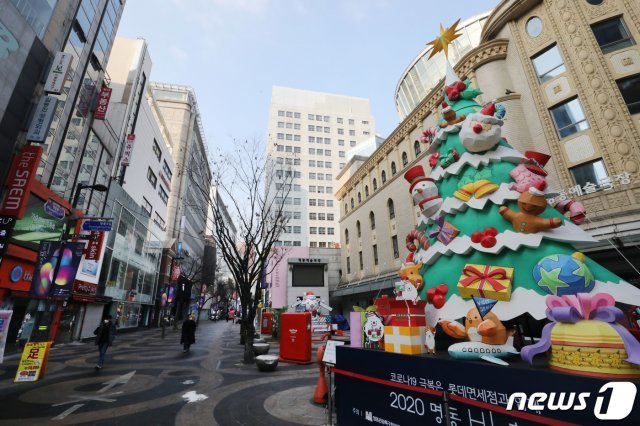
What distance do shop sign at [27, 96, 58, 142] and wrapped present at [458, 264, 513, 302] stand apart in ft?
59.7

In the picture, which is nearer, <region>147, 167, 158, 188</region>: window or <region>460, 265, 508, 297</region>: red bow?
<region>460, 265, 508, 297</region>: red bow

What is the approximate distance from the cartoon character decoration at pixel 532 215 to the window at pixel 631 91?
12936mm

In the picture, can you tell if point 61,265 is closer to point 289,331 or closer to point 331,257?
point 289,331

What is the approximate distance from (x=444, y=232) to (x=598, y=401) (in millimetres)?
3726

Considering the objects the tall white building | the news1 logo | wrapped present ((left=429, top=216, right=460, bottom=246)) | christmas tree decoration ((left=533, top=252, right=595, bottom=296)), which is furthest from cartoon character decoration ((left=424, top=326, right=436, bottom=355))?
the tall white building

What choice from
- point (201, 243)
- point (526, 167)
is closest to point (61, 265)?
point (526, 167)

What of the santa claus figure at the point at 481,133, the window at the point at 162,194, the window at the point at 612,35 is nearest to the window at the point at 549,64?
the window at the point at 612,35

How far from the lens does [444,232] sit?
5996 millimetres

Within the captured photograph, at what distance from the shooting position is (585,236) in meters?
4.98

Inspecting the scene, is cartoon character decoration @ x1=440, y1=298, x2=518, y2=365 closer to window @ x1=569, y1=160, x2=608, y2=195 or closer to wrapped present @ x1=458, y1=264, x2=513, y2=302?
wrapped present @ x1=458, y1=264, x2=513, y2=302

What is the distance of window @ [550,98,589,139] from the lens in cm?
1379

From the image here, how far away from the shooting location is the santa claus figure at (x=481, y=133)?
6.17 m

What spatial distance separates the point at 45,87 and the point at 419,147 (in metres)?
22.7

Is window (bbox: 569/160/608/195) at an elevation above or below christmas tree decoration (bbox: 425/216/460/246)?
above
